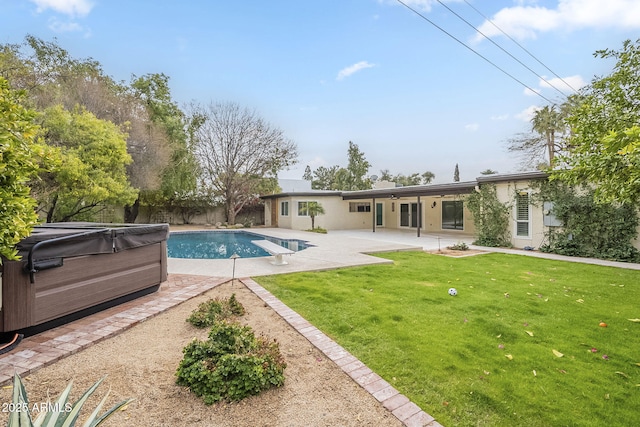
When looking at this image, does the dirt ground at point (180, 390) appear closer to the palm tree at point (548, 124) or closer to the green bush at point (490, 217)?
the green bush at point (490, 217)

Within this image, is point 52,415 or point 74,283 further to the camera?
point 74,283

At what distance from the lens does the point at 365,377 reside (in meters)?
2.84

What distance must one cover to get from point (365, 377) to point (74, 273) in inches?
151

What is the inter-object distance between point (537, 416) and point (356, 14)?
10.6 meters

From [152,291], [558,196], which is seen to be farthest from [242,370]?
[558,196]

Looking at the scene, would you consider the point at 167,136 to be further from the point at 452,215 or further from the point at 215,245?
the point at 452,215

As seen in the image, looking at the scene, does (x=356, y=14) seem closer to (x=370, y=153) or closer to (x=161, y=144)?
(x=161, y=144)

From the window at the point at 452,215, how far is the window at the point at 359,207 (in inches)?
206

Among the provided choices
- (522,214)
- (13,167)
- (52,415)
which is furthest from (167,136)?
(52,415)

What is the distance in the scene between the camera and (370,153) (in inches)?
1561

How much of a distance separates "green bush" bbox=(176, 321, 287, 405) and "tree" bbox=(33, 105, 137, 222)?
36.3 ft

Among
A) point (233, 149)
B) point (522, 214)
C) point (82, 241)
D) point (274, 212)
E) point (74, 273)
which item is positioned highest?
point (233, 149)

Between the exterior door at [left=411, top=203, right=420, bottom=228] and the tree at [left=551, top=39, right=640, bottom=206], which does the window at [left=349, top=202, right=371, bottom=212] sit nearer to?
the exterior door at [left=411, top=203, right=420, bottom=228]

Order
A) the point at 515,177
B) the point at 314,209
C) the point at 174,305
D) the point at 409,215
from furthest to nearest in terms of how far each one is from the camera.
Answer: the point at 409,215
the point at 314,209
the point at 515,177
the point at 174,305
